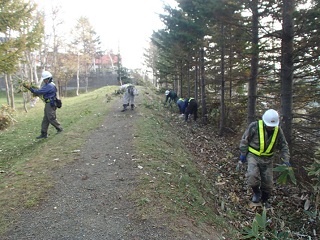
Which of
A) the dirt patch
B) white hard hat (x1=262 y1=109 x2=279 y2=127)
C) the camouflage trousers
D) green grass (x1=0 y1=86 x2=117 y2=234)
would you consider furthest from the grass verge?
white hard hat (x1=262 y1=109 x2=279 y2=127)

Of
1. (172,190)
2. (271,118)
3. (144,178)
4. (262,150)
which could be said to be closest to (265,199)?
(262,150)

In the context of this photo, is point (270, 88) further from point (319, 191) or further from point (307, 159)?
point (319, 191)

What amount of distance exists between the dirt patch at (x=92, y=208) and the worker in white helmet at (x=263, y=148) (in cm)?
252

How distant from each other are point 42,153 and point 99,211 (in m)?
3.84

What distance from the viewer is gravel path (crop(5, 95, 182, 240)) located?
12.5 feet

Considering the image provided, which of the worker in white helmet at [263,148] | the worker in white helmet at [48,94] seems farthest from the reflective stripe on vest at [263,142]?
the worker in white helmet at [48,94]

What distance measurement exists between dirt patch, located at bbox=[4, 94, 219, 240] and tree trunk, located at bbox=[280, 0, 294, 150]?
473 cm

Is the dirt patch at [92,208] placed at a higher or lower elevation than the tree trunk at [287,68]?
lower

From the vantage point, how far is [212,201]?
5.95 meters

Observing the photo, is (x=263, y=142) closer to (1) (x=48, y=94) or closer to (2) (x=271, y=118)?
(2) (x=271, y=118)

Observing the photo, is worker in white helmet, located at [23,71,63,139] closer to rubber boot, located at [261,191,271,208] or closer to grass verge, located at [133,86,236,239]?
grass verge, located at [133,86,236,239]

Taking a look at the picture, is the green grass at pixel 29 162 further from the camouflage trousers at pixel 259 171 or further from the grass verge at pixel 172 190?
the camouflage trousers at pixel 259 171

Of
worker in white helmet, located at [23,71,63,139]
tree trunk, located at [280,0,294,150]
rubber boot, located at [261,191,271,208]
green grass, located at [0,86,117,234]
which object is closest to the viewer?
green grass, located at [0,86,117,234]

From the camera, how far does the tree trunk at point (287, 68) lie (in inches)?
304
